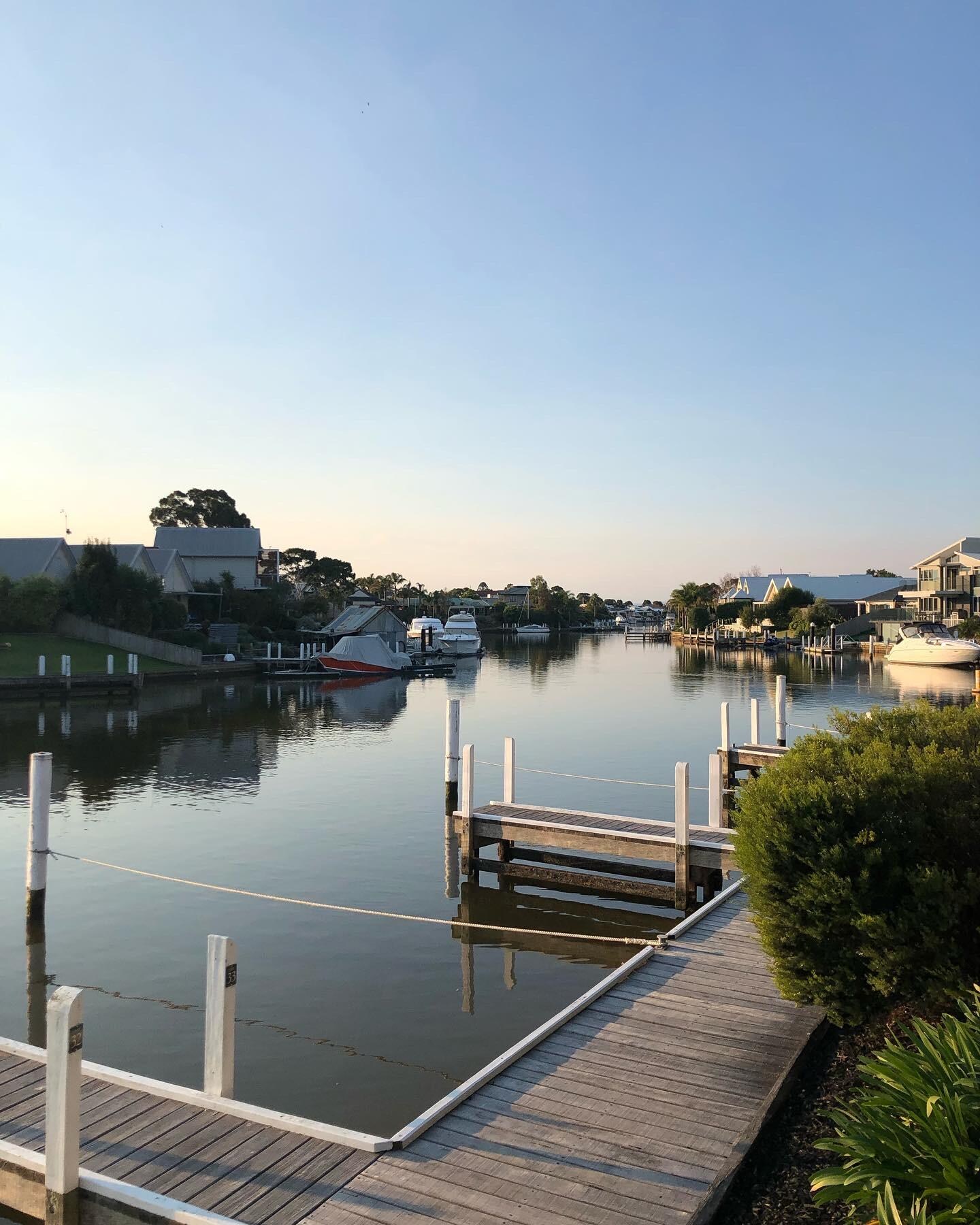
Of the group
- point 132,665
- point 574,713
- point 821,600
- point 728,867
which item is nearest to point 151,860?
point 728,867

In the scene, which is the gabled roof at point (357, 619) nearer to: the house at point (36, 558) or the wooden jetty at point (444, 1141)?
the house at point (36, 558)

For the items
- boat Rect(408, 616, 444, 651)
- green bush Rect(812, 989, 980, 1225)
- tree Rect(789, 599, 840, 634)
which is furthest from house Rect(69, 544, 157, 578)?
tree Rect(789, 599, 840, 634)

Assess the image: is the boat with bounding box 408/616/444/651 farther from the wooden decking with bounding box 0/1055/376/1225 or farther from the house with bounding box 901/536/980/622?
the wooden decking with bounding box 0/1055/376/1225

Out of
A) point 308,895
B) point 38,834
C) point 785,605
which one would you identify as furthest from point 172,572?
point 785,605

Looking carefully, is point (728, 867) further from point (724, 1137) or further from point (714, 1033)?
point (724, 1137)

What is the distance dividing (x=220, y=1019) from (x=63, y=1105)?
1.27m

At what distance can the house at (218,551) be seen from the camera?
8256cm

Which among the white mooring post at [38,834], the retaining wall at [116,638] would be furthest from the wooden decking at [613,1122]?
the retaining wall at [116,638]

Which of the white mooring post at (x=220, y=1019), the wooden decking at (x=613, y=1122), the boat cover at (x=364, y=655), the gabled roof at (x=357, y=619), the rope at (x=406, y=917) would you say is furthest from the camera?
the gabled roof at (x=357, y=619)

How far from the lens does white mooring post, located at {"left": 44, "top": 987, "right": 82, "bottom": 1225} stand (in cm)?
569

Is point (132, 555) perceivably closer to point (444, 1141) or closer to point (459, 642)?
point (459, 642)

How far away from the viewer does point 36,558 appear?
61625 mm

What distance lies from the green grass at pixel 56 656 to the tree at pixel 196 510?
60.8m

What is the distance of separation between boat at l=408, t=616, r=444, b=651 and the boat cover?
18.1 meters
